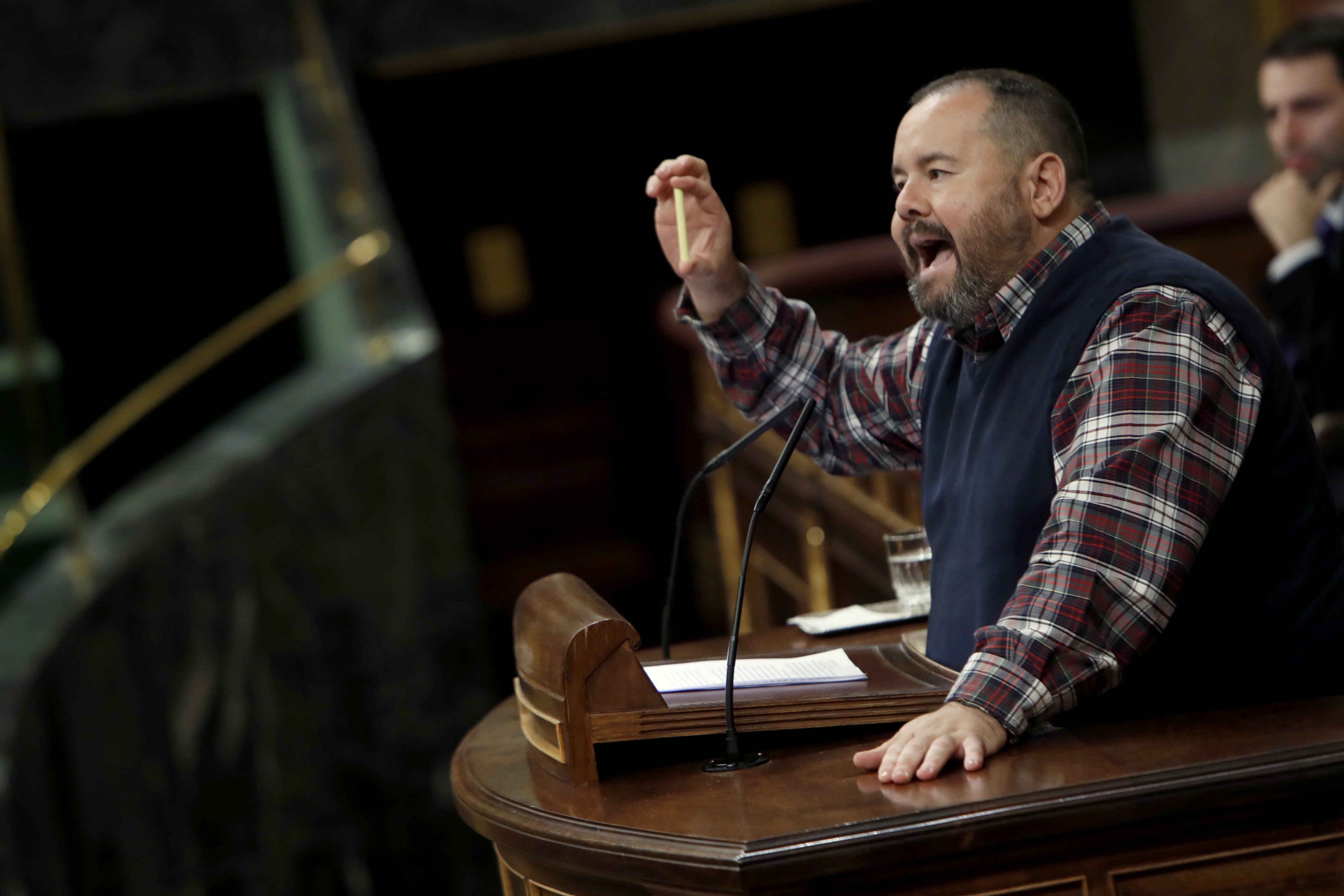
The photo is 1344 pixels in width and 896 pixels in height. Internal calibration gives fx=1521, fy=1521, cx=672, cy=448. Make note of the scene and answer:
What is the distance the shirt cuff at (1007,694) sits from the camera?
1.38 m

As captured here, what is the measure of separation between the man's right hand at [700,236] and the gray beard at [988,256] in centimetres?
33

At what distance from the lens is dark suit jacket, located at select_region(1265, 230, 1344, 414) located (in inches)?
118

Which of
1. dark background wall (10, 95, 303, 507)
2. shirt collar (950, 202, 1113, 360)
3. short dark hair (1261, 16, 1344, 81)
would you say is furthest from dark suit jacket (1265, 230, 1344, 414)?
dark background wall (10, 95, 303, 507)

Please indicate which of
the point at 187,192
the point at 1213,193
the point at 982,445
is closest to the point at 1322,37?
the point at 1213,193

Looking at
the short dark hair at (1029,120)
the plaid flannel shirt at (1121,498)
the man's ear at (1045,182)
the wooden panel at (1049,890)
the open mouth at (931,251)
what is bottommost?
the wooden panel at (1049,890)

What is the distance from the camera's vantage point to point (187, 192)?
20.3 ft

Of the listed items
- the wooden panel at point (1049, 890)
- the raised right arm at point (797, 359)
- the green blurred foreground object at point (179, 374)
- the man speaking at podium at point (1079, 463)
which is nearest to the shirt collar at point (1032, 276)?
the man speaking at podium at point (1079, 463)

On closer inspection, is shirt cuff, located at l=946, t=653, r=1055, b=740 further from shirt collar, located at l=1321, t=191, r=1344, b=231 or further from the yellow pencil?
shirt collar, located at l=1321, t=191, r=1344, b=231

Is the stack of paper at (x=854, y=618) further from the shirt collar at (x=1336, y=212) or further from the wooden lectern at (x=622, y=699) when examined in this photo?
the shirt collar at (x=1336, y=212)

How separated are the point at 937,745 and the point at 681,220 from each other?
74 cm

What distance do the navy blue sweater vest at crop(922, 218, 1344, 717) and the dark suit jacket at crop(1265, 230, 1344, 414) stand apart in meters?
1.61

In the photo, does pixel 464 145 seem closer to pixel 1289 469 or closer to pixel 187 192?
pixel 187 192

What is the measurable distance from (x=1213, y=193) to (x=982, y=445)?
3215 millimetres

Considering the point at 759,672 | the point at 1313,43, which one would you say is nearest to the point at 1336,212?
the point at 1313,43
